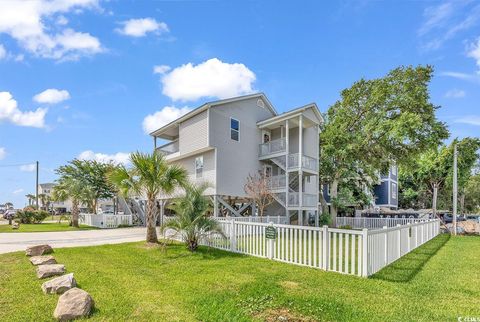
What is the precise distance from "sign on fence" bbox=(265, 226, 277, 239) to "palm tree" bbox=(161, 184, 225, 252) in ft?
6.18

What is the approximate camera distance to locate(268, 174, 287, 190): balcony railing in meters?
22.1

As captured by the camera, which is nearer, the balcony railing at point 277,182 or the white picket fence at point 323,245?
the white picket fence at point 323,245

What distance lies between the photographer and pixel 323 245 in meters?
8.54

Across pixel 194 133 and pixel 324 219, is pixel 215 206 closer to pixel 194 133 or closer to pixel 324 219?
pixel 194 133

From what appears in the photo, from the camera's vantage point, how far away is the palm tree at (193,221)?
36.5ft

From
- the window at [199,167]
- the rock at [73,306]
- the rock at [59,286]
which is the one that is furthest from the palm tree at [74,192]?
the rock at [73,306]

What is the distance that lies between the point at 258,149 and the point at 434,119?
13278mm

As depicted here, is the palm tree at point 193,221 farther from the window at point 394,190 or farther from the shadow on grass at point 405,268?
the window at point 394,190

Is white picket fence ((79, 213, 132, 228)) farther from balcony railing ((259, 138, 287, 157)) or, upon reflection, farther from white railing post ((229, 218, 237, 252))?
white railing post ((229, 218, 237, 252))

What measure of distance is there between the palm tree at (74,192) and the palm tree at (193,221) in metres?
17.0

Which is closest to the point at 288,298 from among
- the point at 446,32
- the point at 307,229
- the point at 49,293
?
the point at 307,229

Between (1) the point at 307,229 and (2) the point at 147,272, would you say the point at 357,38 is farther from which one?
(2) the point at 147,272

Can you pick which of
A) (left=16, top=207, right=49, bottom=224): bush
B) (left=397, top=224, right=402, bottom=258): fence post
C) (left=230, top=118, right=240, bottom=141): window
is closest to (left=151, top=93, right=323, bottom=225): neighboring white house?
(left=230, top=118, right=240, bottom=141): window

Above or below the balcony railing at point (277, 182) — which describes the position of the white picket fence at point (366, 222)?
below
